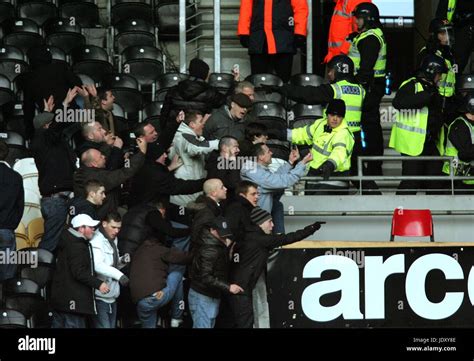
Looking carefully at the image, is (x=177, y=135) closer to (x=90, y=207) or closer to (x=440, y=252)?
(x=90, y=207)

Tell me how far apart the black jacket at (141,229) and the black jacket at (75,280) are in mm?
701

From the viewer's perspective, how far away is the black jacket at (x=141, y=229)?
17594 mm

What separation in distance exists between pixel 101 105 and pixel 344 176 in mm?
2586

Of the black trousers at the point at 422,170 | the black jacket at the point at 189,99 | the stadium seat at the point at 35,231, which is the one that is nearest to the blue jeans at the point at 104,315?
the stadium seat at the point at 35,231

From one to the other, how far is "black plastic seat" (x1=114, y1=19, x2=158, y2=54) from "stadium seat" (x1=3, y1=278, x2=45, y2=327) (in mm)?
5552

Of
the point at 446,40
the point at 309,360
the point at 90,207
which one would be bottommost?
Answer: the point at 309,360

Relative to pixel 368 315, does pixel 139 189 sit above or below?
above

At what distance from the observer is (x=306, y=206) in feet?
63.2

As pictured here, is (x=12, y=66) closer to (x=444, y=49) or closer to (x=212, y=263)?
(x=444, y=49)

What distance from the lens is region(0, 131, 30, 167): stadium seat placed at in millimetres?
19500

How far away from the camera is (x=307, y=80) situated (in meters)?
20.9

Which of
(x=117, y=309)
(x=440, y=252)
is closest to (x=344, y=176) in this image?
(x=440, y=252)

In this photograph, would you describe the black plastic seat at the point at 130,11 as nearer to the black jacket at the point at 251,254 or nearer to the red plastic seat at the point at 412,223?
the red plastic seat at the point at 412,223

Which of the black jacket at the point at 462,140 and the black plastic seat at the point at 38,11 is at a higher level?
the black plastic seat at the point at 38,11
